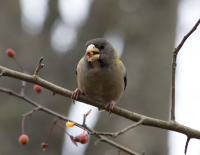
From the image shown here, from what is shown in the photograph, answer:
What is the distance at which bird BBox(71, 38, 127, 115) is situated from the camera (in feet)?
10.2

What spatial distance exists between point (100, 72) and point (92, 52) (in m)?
0.24

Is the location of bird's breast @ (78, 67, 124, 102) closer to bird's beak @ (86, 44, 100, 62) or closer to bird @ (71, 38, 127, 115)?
bird @ (71, 38, 127, 115)

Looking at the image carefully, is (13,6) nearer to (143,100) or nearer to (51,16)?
(51,16)

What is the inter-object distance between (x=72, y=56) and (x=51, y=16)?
124 centimetres

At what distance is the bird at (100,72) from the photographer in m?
3.10

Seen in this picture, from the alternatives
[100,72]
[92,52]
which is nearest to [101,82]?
[100,72]

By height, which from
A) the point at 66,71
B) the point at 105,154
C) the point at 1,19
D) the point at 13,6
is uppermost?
the point at 13,6

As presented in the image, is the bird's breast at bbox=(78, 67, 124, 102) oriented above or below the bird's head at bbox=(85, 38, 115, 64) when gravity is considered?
below

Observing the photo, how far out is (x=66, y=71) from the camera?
6.63m

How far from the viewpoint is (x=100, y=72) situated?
3102 mm

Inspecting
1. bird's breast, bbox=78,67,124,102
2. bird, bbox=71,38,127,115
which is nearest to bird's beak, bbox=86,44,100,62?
bird, bbox=71,38,127,115

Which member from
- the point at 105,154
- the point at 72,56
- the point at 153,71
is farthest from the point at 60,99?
the point at 153,71

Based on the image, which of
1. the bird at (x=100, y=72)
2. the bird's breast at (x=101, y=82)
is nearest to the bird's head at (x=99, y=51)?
the bird at (x=100, y=72)

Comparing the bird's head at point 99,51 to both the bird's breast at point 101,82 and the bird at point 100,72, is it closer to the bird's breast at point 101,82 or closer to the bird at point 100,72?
the bird at point 100,72
